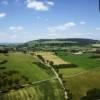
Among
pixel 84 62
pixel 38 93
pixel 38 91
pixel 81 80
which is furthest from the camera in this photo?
pixel 84 62

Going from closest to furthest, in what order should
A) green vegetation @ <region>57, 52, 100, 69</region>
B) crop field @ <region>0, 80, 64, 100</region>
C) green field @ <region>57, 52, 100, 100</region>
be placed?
1. crop field @ <region>0, 80, 64, 100</region>
2. green field @ <region>57, 52, 100, 100</region>
3. green vegetation @ <region>57, 52, 100, 69</region>

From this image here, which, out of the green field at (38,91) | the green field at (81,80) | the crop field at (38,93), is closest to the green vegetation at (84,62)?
the green field at (81,80)

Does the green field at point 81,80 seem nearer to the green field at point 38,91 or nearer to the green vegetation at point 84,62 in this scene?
the green field at point 38,91

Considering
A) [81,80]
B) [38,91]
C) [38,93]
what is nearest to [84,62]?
[81,80]

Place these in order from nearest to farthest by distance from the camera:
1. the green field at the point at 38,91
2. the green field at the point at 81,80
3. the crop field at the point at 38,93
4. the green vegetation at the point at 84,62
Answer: the crop field at the point at 38,93, the green field at the point at 38,91, the green field at the point at 81,80, the green vegetation at the point at 84,62

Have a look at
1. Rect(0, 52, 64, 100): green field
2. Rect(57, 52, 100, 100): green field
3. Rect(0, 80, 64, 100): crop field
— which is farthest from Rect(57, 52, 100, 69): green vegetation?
Rect(0, 80, 64, 100): crop field

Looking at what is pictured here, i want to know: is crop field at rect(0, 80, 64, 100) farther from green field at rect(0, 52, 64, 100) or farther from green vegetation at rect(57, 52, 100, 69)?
green vegetation at rect(57, 52, 100, 69)

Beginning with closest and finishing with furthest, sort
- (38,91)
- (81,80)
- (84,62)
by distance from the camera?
(38,91) < (81,80) < (84,62)

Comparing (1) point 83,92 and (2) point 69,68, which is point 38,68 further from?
(1) point 83,92

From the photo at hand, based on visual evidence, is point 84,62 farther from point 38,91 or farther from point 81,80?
point 38,91

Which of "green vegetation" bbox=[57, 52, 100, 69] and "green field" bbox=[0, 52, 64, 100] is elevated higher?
"green vegetation" bbox=[57, 52, 100, 69]

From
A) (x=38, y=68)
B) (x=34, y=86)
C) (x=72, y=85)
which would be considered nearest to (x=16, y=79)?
(x=34, y=86)

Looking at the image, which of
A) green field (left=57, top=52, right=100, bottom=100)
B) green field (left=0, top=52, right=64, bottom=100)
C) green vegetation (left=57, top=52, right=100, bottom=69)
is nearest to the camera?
green field (left=0, top=52, right=64, bottom=100)
